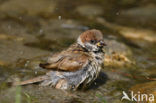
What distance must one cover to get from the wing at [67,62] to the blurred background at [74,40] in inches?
13.9

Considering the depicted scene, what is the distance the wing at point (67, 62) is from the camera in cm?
543

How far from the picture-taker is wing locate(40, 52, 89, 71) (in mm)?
5434

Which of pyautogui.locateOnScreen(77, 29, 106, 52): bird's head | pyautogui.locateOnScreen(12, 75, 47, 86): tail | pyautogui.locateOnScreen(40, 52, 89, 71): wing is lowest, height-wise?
pyautogui.locateOnScreen(12, 75, 47, 86): tail

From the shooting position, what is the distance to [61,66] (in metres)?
5.43

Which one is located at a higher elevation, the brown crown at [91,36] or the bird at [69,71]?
the brown crown at [91,36]

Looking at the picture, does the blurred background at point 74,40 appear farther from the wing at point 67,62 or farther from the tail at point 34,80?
the wing at point 67,62

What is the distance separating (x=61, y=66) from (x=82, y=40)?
0.63 metres

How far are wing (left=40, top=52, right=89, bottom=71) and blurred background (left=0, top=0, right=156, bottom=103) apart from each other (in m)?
0.35

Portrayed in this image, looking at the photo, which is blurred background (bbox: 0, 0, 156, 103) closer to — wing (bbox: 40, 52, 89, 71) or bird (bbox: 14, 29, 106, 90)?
bird (bbox: 14, 29, 106, 90)

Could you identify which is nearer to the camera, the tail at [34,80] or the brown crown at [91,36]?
the tail at [34,80]

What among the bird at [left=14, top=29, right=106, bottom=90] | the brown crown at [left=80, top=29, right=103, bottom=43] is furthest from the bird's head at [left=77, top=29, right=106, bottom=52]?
the bird at [left=14, top=29, right=106, bottom=90]

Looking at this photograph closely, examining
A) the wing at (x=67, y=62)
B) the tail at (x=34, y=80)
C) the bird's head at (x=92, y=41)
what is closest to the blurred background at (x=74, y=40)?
the tail at (x=34, y=80)

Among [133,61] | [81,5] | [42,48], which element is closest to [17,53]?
[42,48]

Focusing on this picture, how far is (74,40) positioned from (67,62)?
8.71 ft
